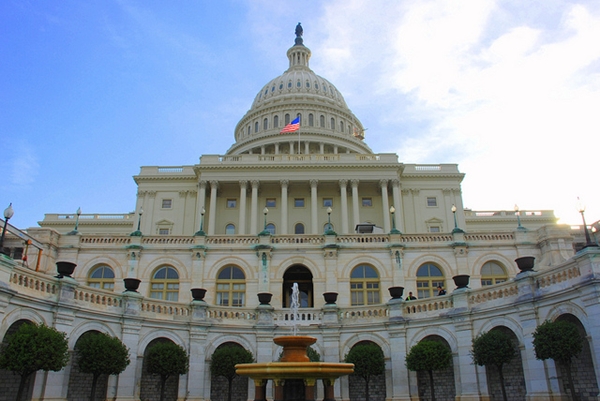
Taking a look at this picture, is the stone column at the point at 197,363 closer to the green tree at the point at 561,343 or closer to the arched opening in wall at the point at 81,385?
the arched opening in wall at the point at 81,385

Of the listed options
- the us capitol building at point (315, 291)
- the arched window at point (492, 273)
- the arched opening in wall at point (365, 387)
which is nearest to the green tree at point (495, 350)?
the us capitol building at point (315, 291)

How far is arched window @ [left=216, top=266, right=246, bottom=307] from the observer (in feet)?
126

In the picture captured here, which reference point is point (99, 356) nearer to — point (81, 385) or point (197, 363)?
point (81, 385)

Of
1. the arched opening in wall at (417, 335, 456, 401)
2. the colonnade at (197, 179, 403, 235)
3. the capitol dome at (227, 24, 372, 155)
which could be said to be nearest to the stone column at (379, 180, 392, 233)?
the colonnade at (197, 179, 403, 235)

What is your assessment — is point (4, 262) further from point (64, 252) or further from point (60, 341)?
point (64, 252)

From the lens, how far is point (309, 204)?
250 feet

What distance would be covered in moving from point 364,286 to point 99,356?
20.0 meters

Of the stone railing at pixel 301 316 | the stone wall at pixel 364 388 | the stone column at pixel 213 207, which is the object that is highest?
the stone column at pixel 213 207

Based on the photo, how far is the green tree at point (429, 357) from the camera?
26.9 metres

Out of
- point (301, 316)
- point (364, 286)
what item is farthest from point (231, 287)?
point (364, 286)

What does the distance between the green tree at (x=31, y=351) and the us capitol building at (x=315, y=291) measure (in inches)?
52.5

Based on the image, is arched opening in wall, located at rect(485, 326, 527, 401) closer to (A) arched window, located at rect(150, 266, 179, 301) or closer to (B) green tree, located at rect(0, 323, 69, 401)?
(B) green tree, located at rect(0, 323, 69, 401)

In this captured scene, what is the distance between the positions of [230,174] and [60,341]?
54082 millimetres

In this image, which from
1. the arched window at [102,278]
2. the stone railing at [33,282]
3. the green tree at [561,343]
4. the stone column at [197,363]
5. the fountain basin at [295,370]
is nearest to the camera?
the fountain basin at [295,370]
